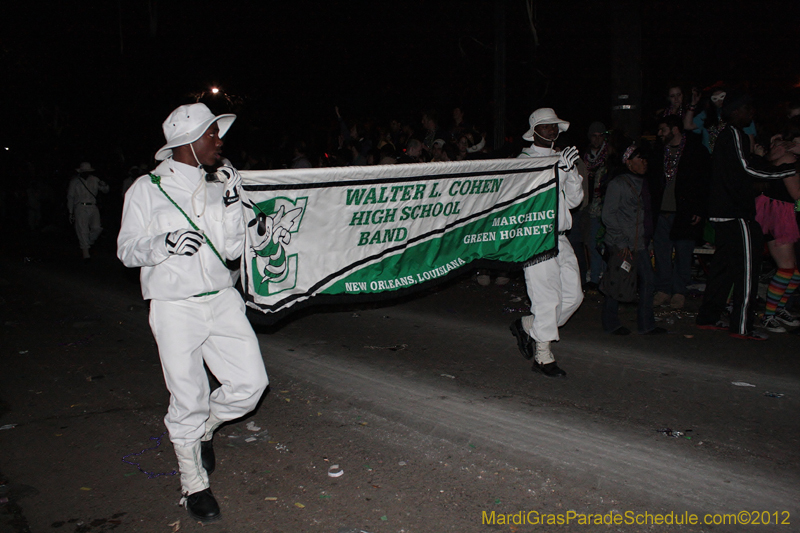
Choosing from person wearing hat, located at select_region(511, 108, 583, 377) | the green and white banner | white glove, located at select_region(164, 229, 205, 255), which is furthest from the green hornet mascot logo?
person wearing hat, located at select_region(511, 108, 583, 377)

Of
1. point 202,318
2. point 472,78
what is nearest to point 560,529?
point 202,318

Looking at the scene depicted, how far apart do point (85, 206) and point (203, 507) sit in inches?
505

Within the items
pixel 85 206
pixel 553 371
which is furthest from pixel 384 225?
pixel 85 206

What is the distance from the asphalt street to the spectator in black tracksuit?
17.3 inches

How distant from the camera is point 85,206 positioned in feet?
49.1

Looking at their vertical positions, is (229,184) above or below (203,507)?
above

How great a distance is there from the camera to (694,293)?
30.2 feet

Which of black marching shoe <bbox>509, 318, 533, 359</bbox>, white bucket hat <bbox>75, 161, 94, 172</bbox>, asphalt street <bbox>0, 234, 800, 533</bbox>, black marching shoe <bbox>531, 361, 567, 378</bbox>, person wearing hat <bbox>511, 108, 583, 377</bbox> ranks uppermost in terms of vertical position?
white bucket hat <bbox>75, 161, 94, 172</bbox>

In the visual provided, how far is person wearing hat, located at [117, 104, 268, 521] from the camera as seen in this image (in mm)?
3764

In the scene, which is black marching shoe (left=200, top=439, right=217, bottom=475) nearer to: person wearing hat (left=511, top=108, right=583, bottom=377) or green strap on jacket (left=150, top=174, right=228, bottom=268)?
green strap on jacket (left=150, top=174, right=228, bottom=268)

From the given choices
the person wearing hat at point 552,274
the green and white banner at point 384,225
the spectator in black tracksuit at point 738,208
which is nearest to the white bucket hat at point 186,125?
the green and white banner at point 384,225

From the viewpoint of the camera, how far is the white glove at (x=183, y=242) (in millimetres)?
3510

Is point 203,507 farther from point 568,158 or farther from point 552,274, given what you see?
point 568,158

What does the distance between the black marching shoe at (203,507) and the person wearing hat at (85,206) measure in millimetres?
12180
